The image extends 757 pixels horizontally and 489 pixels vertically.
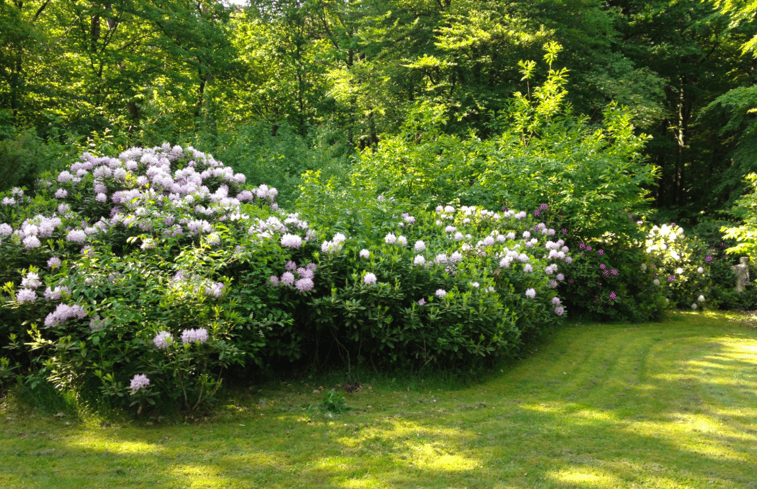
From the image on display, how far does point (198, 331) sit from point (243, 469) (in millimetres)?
1011

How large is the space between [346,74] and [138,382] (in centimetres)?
1536

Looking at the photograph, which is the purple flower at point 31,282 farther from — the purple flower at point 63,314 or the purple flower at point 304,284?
the purple flower at point 304,284

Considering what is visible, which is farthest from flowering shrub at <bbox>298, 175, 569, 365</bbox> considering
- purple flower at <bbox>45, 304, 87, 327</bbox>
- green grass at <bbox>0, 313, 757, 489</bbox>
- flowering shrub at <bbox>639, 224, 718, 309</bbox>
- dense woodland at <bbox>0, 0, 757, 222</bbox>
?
flowering shrub at <bbox>639, 224, 718, 309</bbox>

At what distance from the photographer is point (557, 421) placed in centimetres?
393

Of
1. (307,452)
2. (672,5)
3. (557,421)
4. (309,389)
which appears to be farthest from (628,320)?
(672,5)

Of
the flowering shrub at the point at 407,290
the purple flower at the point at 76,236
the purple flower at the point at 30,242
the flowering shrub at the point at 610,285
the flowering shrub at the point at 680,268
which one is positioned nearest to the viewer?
Answer: the purple flower at the point at 30,242

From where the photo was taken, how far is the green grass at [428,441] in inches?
114

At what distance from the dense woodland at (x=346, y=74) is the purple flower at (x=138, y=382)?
12.8 feet

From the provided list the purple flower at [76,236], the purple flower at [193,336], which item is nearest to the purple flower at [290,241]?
the purple flower at [193,336]

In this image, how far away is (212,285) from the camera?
3668 mm

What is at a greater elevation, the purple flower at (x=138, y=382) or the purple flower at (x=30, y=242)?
the purple flower at (x=30, y=242)

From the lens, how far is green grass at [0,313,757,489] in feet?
9.54

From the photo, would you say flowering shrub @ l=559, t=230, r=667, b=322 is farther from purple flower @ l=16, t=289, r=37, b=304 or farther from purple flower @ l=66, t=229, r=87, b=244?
purple flower @ l=16, t=289, r=37, b=304

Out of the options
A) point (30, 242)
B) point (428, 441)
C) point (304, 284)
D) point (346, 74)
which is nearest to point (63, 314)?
point (30, 242)
